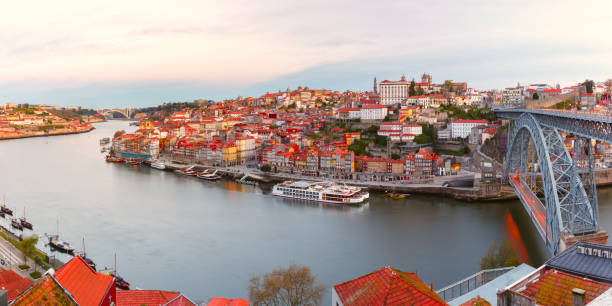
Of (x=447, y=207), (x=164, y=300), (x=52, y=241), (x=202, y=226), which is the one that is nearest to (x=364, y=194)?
(x=447, y=207)

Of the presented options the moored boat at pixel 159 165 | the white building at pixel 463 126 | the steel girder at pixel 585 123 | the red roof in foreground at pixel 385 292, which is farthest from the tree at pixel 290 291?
the moored boat at pixel 159 165

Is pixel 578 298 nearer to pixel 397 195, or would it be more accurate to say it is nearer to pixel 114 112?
pixel 397 195

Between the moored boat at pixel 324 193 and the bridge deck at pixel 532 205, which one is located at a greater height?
the bridge deck at pixel 532 205

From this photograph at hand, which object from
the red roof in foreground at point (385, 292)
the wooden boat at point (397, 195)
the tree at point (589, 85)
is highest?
the tree at point (589, 85)

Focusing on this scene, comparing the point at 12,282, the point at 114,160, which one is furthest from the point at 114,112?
the point at 12,282

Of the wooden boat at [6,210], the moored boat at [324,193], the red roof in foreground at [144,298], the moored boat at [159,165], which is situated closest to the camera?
the red roof in foreground at [144,298]

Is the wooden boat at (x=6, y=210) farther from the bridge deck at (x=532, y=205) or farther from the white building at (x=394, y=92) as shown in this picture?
the white building at (x=394, y=92)
